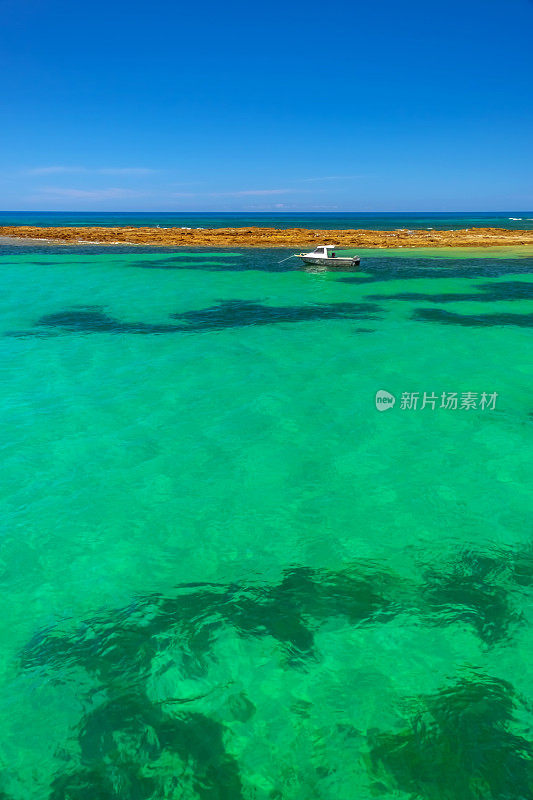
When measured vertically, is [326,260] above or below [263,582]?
above

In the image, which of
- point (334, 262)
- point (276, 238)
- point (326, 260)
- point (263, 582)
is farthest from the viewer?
point (276, 238)

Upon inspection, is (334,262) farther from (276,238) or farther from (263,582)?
(263,582)

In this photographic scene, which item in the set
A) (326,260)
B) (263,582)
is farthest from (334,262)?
(263,582)

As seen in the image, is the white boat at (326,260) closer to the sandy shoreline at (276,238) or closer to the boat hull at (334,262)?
the boat hull at (334,262)

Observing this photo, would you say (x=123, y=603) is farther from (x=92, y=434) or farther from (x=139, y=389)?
(x=139, y=389)

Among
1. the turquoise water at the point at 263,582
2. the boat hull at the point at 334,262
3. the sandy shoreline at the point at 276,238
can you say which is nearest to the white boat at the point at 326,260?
the boat hull at the point at 334,262

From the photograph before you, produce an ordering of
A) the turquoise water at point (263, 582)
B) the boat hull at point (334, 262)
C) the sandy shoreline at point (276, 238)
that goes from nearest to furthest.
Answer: the turquoise water at point (263, 582) → the boat hull at point (334, 262) → the sandy shoreline at point (276, 238)
